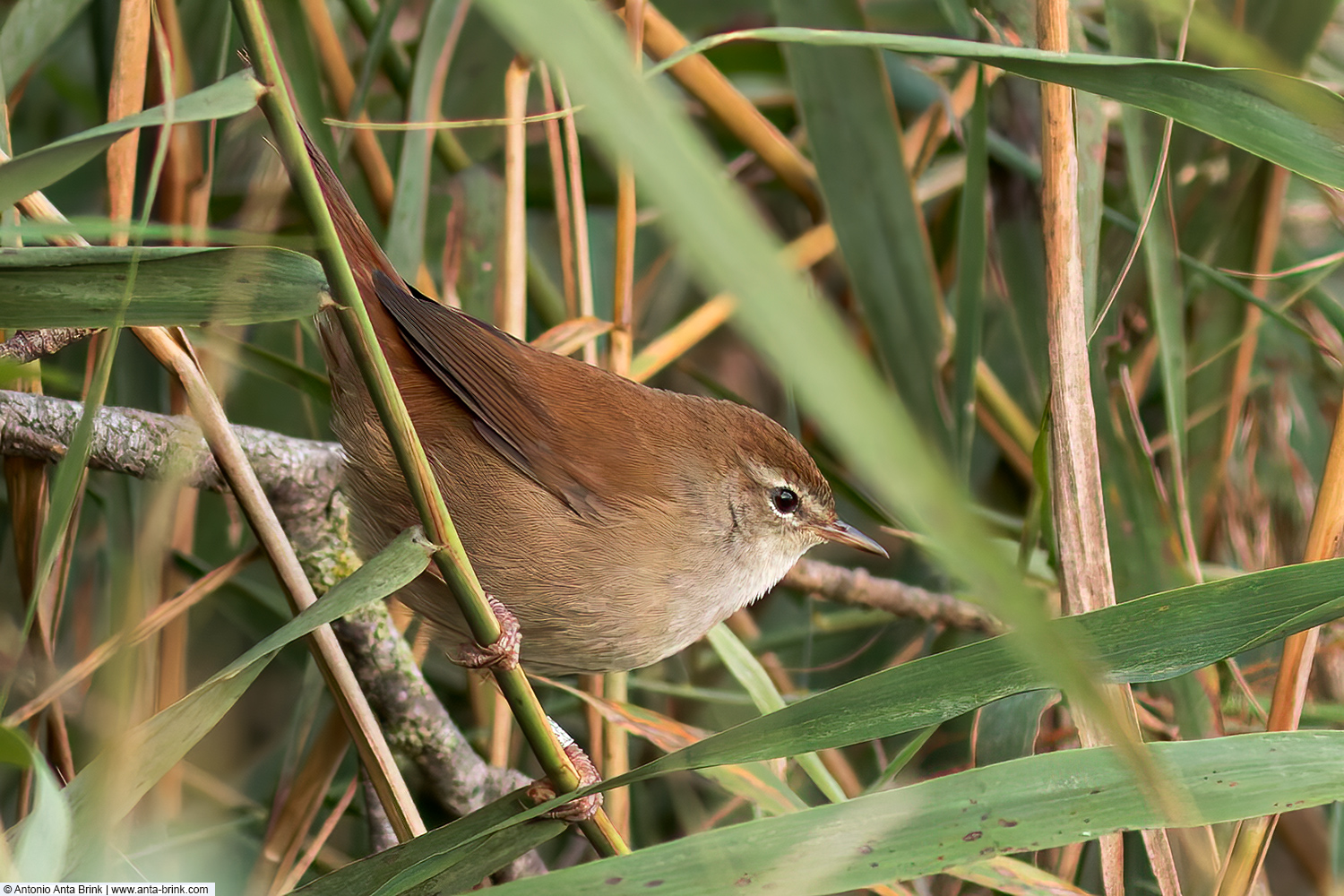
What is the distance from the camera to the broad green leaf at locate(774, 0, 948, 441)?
264 centimetres

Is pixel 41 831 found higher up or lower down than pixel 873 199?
lower down

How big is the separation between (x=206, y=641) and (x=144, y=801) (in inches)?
43.7

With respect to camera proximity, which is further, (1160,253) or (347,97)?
(347,97)

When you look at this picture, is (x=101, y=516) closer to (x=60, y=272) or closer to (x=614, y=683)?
(x=614, y=683)

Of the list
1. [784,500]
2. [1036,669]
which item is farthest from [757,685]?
[1036,669]

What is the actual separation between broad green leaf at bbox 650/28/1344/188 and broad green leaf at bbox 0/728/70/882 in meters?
1.08

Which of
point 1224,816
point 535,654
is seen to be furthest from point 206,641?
point 1224,816

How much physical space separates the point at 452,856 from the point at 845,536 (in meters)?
1.36

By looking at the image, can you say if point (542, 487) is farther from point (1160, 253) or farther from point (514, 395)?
point (1160, 253)

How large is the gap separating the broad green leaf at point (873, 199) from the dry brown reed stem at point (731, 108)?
11 centimetres

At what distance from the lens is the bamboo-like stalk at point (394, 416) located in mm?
1000

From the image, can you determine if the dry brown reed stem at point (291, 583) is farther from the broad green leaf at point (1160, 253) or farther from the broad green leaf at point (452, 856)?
the broad green leaf at point (1160, 253)

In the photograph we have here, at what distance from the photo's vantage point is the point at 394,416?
1.16m

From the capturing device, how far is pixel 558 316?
3021 mm
